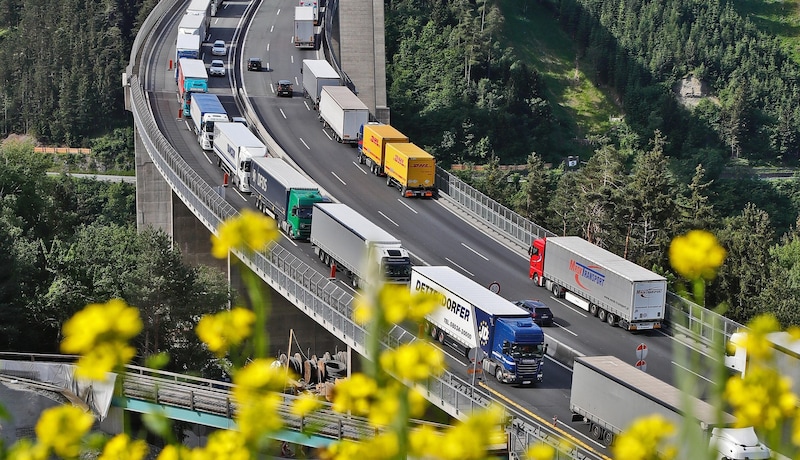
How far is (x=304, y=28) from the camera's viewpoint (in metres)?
104

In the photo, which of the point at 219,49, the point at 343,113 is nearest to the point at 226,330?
the point at 343,113

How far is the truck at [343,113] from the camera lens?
7506 cm

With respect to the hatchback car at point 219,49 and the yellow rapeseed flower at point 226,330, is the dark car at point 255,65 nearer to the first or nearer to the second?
the hatchback car at point 219,49

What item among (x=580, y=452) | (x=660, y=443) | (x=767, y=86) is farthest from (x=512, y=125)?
(x=660, y=443)

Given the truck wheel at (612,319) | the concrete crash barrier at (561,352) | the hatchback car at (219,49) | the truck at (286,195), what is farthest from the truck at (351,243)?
the hatchback car at (219,49)

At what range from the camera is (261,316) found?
649 cm

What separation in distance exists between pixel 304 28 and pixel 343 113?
30978mm

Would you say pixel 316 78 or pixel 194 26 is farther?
pixel 194 26

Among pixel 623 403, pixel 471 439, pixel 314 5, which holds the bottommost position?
pixel 623 403

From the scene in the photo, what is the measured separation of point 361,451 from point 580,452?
2751cm

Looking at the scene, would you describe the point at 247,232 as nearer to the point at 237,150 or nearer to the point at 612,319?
the point at 612,319

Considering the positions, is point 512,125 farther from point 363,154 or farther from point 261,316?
point 261,316

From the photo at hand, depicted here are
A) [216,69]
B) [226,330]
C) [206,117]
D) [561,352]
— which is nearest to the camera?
[226,330]

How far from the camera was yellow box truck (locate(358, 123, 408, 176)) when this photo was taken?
6856 centimetres
